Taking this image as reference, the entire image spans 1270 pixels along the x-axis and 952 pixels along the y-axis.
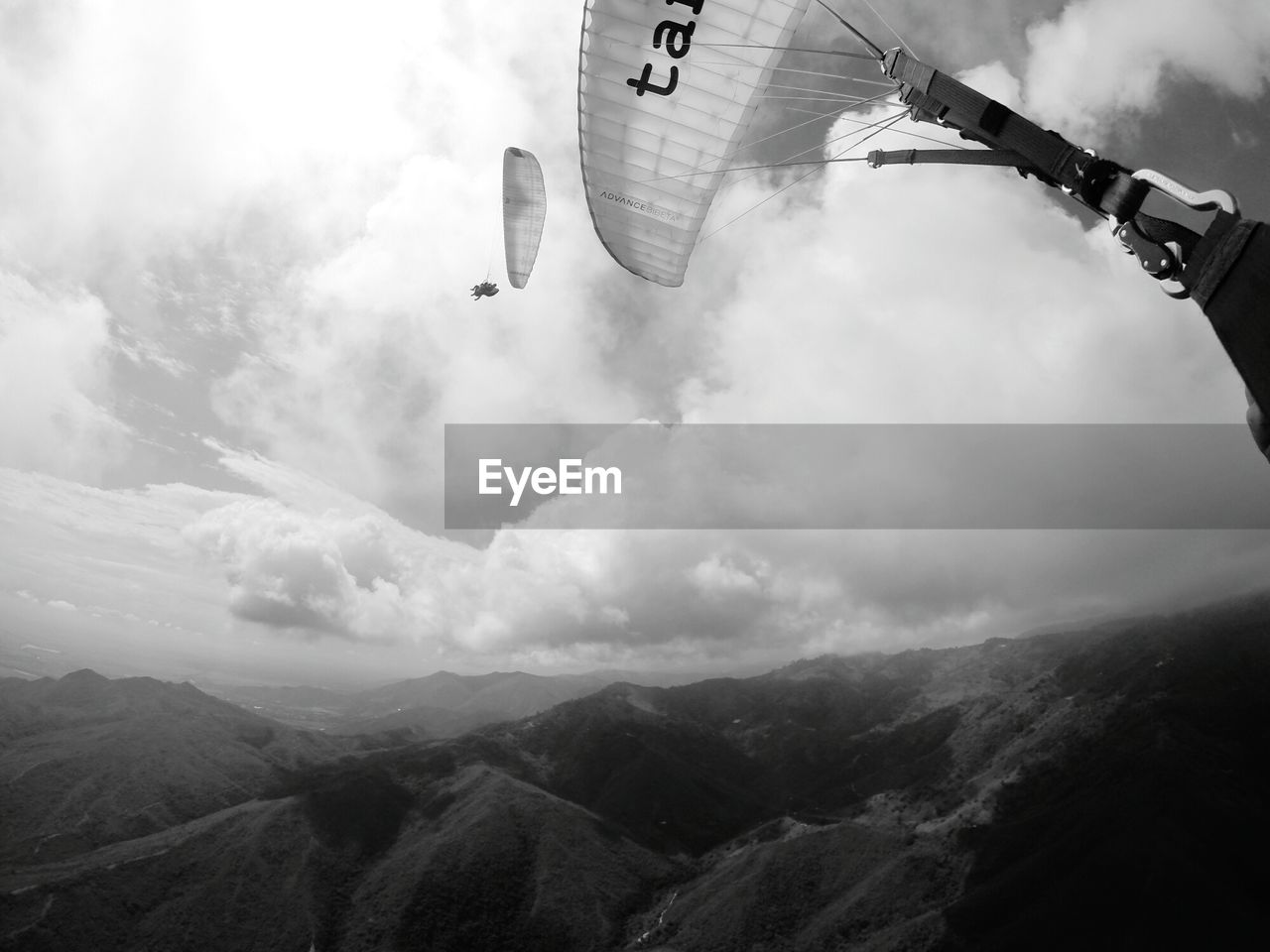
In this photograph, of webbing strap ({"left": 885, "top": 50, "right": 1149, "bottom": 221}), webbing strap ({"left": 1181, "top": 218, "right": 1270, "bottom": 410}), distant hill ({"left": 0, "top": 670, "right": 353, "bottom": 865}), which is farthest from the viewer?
distant hill ({"left": 0, "top": 670, "right": 353, "bottom": 865})

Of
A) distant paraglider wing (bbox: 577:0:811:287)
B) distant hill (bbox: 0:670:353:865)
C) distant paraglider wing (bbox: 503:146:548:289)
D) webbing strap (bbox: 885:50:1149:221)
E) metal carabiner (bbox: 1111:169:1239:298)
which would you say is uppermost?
distant paraglider wing (bbox: 503:146:548:289)

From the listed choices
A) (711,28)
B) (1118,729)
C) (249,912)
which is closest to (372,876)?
(249,912)

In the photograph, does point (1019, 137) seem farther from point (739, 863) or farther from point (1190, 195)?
point (739, 863)

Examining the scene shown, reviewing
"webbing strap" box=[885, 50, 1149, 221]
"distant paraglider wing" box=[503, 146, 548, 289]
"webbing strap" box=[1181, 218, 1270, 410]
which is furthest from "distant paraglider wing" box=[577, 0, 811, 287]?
"distant paraglider wing" box=[503, 146, 548, 289]

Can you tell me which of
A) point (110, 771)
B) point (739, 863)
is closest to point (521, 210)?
point (739, 863)

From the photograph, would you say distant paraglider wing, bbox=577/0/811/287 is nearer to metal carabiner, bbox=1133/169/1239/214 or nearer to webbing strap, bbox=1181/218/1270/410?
metal carabiner, bbox=1133/169/1239/214

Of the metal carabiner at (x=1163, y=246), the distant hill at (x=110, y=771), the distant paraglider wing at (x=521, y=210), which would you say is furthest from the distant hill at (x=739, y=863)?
the metal carabiner at (x=1163, y=246)

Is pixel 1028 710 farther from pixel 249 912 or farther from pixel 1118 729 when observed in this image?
pixel 249 912
